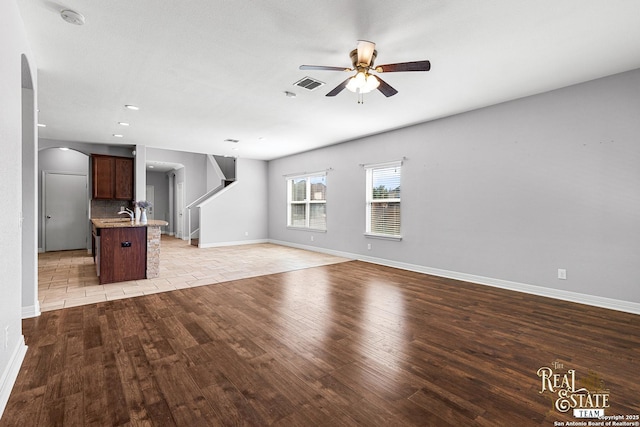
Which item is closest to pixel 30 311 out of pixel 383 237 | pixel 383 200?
pixel 383 237

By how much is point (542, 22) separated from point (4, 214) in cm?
421

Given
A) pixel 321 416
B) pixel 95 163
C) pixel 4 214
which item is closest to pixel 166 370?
pixel 321 416

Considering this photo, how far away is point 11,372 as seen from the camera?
1931mm

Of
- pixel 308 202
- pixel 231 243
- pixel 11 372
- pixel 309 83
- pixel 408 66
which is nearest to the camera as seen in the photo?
pixel 11 372

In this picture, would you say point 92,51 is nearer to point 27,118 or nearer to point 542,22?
point 27,118

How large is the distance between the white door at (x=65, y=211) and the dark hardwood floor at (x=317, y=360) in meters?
5.82

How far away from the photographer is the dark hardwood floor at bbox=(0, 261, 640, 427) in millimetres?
1678

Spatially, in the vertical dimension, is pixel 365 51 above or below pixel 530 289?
above

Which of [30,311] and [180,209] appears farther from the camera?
[180,209]

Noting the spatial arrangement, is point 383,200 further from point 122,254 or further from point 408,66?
point 122,254

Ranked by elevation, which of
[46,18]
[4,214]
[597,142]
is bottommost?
[4,214]

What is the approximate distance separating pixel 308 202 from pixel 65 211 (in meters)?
6.45

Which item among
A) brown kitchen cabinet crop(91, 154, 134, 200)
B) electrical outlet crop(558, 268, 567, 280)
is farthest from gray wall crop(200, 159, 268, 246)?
electrical outlet crop(558, 268, 567, 280)

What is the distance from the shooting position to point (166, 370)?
210 centimetres
